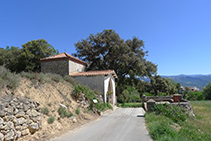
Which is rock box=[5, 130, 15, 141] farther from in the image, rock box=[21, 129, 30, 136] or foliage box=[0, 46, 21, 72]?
foliage box=[0, 46, 21, 72]

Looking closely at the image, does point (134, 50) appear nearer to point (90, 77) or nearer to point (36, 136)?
point (90, 77)

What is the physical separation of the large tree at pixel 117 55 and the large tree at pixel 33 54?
6117 millimetres

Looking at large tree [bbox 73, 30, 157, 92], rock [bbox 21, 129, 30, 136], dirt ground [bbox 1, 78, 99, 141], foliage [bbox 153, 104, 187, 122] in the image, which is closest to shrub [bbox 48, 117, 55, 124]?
dirt ground [bbox 1, 78, 99, 141]

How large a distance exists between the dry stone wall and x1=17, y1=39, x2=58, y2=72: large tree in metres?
21.2

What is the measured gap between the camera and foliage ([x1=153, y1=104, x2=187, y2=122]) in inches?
411

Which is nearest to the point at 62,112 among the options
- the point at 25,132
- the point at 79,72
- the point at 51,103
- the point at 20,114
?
the point at 51,103

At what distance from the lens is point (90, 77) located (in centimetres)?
1791

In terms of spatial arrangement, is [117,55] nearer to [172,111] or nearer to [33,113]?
[172,111]

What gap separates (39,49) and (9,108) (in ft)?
76.8

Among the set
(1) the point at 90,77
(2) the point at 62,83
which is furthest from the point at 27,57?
(2) the point at 62,83

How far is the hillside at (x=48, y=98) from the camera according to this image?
721cm

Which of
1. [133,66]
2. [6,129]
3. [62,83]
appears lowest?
[6,129]

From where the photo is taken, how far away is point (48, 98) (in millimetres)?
9445

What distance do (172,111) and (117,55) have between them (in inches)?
613
